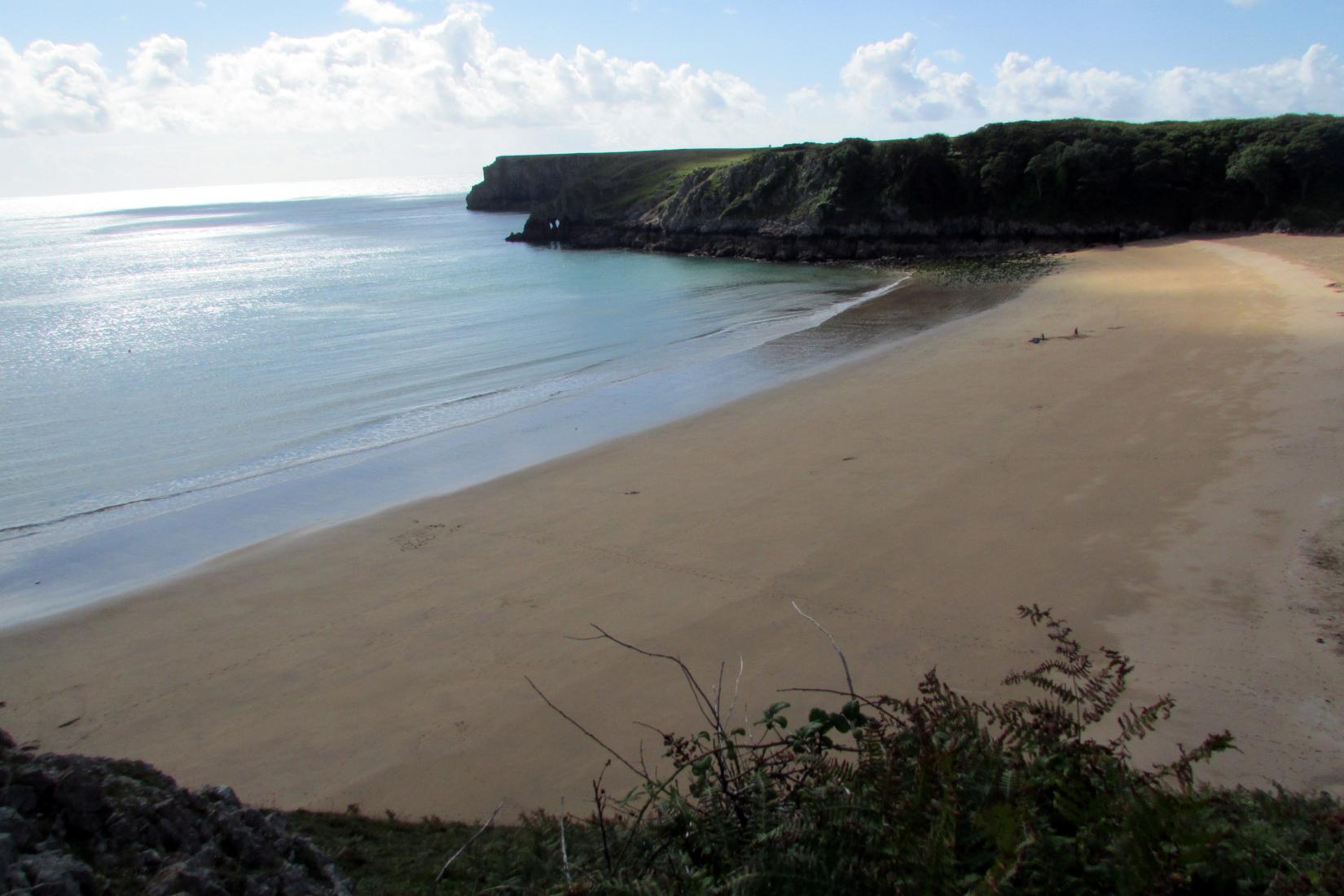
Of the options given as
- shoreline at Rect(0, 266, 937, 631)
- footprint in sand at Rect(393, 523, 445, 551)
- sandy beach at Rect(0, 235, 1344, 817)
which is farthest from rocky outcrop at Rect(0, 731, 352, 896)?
shoreline at Rect(0, 266, 937, 631)

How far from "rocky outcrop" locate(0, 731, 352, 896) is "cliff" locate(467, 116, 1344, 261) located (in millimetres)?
48079

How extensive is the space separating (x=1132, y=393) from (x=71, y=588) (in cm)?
1754

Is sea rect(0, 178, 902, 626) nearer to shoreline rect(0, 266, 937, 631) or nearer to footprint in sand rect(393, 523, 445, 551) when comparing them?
shoreline rect(0, 266, 937, 631)

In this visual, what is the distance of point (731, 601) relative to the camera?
919cm

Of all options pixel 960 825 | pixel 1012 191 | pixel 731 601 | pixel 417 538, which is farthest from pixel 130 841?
pixel 1012 191

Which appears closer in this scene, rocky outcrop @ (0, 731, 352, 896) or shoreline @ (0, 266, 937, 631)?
rocky outcrop @ (0, 731, 352, 896)

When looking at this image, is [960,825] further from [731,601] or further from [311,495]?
[311,495]

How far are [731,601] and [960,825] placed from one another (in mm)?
6377

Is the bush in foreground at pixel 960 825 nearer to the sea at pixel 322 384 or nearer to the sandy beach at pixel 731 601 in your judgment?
the sandy beach at pixel 731 601

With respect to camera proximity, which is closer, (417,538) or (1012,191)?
(417,538)

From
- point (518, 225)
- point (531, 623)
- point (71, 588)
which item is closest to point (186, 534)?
point (71, 588)

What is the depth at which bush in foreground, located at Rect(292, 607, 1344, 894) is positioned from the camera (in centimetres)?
248

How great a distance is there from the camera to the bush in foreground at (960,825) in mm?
2480

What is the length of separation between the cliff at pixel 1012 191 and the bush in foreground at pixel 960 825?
47.3m
